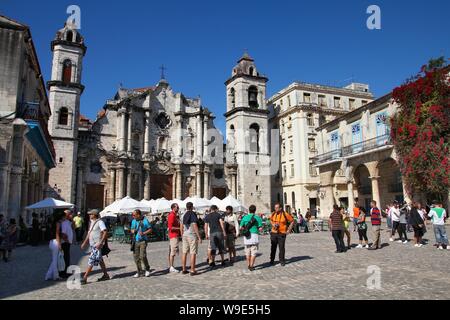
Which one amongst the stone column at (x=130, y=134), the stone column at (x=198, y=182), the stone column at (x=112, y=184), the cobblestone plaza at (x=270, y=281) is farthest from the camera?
the stone column at (x=198, y=182)

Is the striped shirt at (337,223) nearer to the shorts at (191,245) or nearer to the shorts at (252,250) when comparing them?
the shorts at (252,250)

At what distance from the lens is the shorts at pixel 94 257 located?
25.0 ft

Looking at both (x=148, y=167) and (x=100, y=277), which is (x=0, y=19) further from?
(x=148, y=167)

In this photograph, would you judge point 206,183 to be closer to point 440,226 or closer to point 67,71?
point 67,71

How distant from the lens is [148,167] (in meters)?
34.5

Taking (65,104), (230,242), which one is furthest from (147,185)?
(230,242)

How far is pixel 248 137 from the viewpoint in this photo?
38250 millimetres

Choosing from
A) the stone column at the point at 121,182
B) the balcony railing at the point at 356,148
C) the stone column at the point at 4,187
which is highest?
the balcony railing at the point at 356,148

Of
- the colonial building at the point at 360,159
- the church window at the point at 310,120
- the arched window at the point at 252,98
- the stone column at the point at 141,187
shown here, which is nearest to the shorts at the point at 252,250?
the colonial building at the point at 360,159

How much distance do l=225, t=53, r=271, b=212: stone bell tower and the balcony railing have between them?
285 inches

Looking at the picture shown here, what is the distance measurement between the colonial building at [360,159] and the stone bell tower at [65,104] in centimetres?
2198

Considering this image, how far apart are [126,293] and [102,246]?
177cm

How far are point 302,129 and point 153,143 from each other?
16280 millimetres
